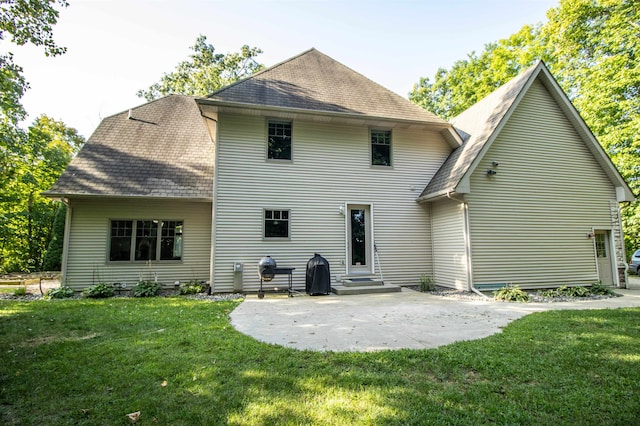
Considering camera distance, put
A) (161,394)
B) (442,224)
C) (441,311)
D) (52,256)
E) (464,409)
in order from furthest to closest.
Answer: (52,256)
(442,224)
(441,311)
(161,394)
(464,409)

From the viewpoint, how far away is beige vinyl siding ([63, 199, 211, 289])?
31.0 ft

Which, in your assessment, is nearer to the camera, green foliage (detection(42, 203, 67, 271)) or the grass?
the grass

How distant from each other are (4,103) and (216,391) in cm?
923

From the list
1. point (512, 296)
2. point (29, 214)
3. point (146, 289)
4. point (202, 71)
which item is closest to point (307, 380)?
point (512, 296)

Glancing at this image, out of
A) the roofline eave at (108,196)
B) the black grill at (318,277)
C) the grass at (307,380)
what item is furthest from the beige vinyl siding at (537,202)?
the roofline eave at (108,196)

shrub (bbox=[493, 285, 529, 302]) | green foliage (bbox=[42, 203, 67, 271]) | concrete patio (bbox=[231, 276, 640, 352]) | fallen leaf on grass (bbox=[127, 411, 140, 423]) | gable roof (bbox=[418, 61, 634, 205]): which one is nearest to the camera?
fallen leaf on grass (bbox=[127, 411, 140, 423])

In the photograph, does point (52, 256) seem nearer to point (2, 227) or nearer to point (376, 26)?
point (2, 227)

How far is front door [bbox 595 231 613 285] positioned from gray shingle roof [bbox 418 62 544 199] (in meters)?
5.30

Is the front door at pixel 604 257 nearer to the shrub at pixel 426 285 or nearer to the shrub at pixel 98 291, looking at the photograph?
the shrub at pixel 426 285

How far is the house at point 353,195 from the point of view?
909 centimetres

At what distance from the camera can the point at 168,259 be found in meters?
10.0

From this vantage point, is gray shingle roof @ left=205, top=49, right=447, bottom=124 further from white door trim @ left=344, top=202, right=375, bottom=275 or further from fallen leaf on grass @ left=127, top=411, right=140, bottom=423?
fallen leaf on grass @ left=127, top=411, right=140, bottom=423

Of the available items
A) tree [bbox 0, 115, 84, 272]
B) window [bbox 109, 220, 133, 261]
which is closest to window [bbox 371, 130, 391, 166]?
window [bbox 109, 220, 133, 261]

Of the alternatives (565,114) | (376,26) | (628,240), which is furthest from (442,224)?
(628,240)
